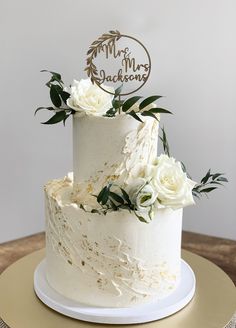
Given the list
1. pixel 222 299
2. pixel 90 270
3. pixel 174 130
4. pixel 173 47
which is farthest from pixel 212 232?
pixel 90 270

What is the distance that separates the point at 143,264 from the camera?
1.23 meters

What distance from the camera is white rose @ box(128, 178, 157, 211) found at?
113 cm

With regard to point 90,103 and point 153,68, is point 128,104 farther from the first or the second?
point 153,68

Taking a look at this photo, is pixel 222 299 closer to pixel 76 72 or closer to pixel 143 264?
pixel 143 264

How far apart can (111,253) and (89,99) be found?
1.25 ft

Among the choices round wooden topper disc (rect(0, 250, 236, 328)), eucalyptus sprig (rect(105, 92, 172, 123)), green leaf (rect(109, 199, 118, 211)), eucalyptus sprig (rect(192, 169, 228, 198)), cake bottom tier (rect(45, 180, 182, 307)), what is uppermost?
eucalyptus sprig (rect(105, 92, 172, 123))

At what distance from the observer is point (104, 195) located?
113 cm

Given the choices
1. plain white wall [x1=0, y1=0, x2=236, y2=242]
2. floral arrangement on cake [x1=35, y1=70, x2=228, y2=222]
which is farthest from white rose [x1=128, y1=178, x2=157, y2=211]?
plain white wall [x1=0, y1=0, x2=236, y2=242]

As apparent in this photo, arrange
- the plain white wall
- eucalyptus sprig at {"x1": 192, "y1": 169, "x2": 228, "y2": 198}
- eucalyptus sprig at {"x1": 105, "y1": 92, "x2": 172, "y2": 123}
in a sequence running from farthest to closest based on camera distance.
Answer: the plain white wall
eucalyptus sprig at {"x1": 192, "y1": 169, "x2": 228, "y2": 198}
eucalyptus sprig at {"x1": 105, "y1": 92, "x2": 172, "y2": 123}

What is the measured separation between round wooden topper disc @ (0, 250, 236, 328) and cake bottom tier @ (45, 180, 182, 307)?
81 mm

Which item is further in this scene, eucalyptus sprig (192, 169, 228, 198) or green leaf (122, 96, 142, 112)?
eucalyptus sprig (192, 169, 228, 198)

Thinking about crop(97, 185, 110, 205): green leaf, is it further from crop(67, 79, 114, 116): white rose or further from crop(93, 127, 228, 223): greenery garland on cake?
crop(67, 79, 114, 116): white rose

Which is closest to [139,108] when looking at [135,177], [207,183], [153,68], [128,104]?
[128,104]

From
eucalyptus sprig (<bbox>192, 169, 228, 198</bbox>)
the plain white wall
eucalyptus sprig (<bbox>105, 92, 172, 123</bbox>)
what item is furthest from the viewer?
the plain white wall
